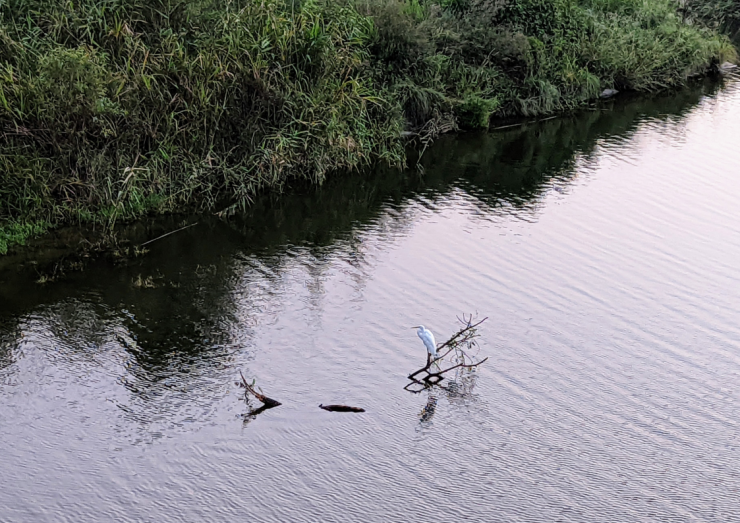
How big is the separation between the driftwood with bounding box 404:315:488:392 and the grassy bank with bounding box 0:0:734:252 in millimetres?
5946

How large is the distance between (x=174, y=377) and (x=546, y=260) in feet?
20.8

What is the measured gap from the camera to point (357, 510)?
25.7 feet

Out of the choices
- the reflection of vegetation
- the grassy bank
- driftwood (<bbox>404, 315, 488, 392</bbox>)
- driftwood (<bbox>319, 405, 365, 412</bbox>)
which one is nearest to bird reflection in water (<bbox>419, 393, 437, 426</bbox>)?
driftwood (<bbox>404, 315, 488, 392</bbox>)

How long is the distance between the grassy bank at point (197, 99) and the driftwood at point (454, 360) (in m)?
5.95

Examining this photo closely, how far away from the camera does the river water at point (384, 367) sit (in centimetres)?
805

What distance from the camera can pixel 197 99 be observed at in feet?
47.5

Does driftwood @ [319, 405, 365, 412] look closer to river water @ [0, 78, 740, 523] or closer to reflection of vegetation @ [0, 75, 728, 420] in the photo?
river water @ [0, 78, 740, 523]

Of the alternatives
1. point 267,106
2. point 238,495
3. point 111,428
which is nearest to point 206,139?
point 267,106

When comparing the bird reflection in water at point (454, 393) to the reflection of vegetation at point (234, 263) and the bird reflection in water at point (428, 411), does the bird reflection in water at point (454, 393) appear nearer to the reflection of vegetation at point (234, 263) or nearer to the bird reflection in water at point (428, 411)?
the bird reflection in water at point (428, 411)

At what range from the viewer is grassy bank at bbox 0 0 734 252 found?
1298 centimetres

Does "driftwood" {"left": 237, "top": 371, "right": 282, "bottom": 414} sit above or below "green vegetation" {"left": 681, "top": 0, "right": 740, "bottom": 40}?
below

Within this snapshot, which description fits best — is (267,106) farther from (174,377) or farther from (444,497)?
(444,497)

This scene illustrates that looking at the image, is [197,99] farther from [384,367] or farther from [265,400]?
[265,400]

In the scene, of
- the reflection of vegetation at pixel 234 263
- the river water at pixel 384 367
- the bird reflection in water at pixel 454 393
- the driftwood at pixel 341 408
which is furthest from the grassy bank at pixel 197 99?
Answer: the bird reflection in water at pixel 454 393
